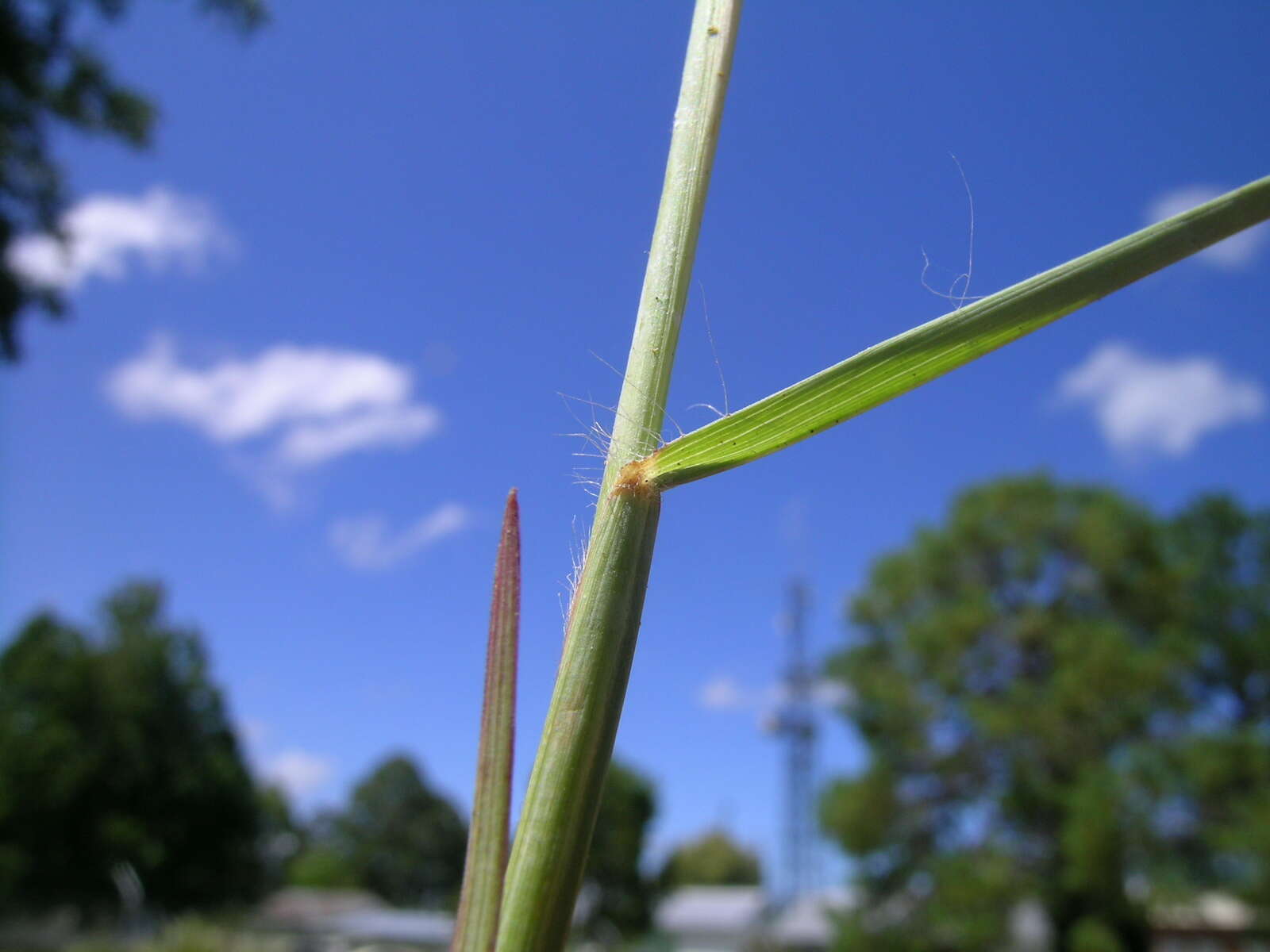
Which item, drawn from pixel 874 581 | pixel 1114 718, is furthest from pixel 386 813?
pixel 1114 718

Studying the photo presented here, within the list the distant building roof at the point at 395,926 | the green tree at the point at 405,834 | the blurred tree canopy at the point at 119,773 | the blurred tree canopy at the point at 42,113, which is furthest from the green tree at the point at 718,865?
the blurred tree canopy at the point at 42,113

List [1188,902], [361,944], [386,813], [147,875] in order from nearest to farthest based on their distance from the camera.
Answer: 1. [1188,902]
2. [147,875]
3. [361,944]
4. [386,813]

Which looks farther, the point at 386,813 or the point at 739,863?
the point at 739,863

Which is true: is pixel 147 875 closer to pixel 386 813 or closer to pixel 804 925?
pixel 386 813

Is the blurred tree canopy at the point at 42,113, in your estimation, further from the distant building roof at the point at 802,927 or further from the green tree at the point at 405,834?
the green tree at the point at 405,834

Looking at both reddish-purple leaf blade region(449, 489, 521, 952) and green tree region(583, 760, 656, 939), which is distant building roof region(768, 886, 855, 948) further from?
reddish-purple leaf blade region(449, 489, 521, 952)

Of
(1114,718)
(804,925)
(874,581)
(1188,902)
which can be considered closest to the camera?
(1188,902)
